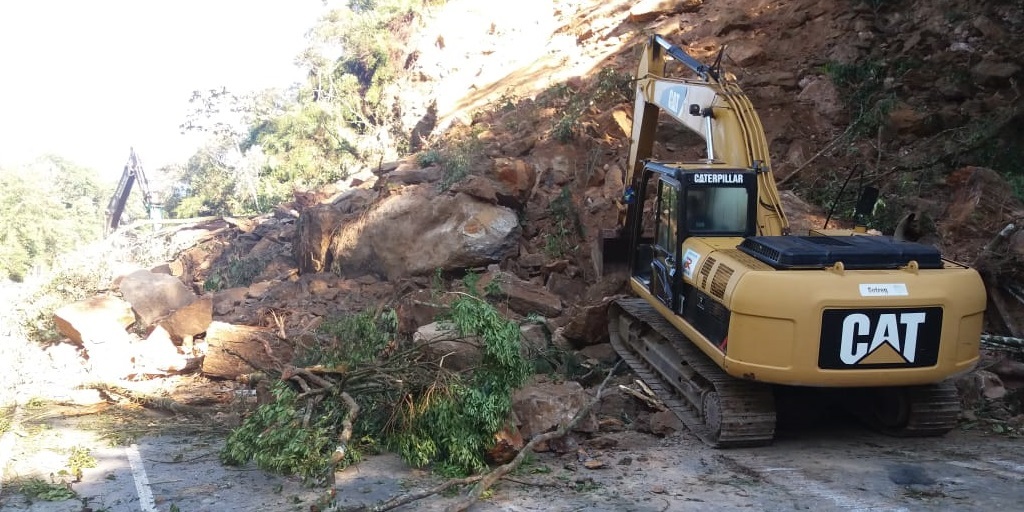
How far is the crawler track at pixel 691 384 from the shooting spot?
5.73m

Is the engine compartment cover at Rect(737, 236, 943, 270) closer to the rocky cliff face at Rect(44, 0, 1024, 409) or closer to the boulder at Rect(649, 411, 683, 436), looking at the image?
the boulder at Rect(649, 411, 683, 436)

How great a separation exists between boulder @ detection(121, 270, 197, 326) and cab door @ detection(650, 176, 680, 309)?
7.40m

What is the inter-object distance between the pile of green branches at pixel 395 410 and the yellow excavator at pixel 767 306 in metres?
1.52

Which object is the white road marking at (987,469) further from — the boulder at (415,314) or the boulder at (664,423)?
the boulder at (415,314)

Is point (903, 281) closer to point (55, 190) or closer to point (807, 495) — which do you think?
point (807, 495)

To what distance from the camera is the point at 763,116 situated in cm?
1184

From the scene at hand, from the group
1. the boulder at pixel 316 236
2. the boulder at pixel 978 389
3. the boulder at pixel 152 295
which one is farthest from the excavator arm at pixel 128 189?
the boulder at pixel 978 389

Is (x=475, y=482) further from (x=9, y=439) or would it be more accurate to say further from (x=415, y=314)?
(x=9, y=439)

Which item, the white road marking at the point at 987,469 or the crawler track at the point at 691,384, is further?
the crawler track at the point at 691,384

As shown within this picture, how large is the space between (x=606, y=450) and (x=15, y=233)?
25.2 metres

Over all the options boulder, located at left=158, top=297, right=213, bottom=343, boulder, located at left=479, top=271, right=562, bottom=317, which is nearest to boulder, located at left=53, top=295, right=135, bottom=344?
boulder, located at left=158, top=297, right=213, bottom=343

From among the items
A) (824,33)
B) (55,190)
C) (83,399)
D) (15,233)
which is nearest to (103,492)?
→ (83,399)

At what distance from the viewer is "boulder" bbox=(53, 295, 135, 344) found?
10.2 metres

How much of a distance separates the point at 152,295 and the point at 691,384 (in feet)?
27.4
